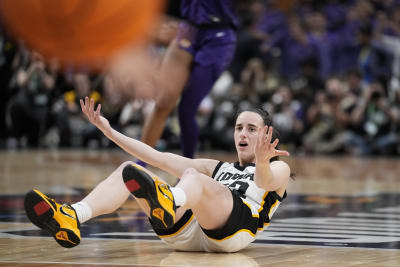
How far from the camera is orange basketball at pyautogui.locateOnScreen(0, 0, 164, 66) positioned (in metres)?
2.42

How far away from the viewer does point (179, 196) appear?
130 inches

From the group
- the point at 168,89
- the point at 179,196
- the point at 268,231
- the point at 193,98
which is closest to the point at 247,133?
the point at 179,196

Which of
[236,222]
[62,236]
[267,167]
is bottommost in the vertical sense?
[62,236]

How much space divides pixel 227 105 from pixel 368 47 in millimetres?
2582

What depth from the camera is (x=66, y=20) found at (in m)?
2.55

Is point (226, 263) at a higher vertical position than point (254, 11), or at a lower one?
lower

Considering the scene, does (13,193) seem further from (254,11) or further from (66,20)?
(254,11)

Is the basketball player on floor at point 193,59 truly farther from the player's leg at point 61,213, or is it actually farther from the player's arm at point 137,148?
the player's leg at point 61,213

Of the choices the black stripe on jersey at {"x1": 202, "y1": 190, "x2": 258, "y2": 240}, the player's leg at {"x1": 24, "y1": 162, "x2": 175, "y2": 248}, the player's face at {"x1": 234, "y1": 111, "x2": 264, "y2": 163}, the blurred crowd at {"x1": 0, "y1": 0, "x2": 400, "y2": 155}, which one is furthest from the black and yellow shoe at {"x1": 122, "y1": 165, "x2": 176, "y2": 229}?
the blurred crowd at {"x1": 0, "y1": 0, "x2": 400, "y2": 155}

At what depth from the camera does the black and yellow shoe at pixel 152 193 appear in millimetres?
3111

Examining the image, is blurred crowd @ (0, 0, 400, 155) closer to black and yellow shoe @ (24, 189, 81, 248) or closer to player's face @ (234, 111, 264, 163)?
player's face @ (234, 111, 264, 163)

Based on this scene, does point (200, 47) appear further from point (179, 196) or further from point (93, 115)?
point (179, 196)

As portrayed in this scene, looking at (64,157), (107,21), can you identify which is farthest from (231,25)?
(64,157)

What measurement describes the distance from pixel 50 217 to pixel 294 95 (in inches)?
440
